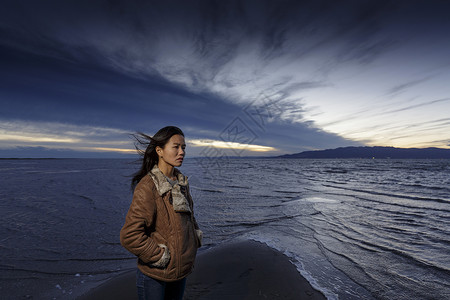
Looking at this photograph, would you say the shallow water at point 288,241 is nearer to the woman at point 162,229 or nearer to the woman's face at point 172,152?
the woman at point 162,229

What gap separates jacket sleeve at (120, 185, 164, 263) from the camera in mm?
1940

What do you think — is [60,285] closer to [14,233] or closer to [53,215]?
[14,233]

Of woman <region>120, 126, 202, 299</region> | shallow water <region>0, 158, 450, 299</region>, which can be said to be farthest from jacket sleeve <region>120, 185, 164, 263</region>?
shallow water <region>0, 158, 450, 299</region>

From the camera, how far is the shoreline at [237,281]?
3922mm

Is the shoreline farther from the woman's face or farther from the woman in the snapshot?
the woman's face

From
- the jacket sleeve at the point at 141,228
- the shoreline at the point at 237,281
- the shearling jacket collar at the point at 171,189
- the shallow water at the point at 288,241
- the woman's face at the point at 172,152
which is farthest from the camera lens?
the shallow water at the point at 288,241

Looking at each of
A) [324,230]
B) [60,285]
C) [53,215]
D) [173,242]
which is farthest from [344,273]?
[53,215]

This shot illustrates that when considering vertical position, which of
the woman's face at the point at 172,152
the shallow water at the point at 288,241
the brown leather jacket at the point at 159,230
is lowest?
the shallow water at the point at 288,241

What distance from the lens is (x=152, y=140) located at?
2.39m

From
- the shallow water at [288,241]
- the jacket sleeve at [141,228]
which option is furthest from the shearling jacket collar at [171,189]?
the shallow water at [288,241]

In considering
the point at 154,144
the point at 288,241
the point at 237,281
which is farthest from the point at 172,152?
the point at 288,241

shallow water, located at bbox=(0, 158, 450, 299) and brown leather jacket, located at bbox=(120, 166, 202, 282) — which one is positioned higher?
brown leather jacket, located at bbox=(120, 166, 202, 282)

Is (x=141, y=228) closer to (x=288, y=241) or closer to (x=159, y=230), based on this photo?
(x=159, y=230)

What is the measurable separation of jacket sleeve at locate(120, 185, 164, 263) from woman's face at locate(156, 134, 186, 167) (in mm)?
403
